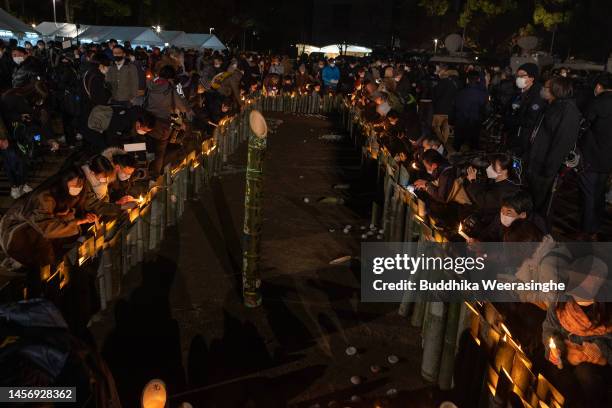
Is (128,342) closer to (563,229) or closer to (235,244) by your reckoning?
(235,244)

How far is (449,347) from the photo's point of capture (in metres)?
4.54

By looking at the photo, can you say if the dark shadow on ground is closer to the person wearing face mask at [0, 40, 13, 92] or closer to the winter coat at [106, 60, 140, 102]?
the winter coat at [106, 60, 140, 102]

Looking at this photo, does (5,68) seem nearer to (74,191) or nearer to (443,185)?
(74,191)

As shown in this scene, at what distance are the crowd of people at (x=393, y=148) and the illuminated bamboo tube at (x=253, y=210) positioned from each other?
1.34 metres

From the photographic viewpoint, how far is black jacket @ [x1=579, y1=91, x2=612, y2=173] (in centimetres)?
776

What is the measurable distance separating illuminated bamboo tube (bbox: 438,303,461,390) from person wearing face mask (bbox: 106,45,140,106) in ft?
27.3

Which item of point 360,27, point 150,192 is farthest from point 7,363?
point 360,27

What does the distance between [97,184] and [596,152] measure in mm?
6522

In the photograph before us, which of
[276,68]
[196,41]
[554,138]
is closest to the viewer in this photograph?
[554,138]

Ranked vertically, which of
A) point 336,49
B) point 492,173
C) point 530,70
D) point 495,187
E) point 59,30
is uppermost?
point 336,49

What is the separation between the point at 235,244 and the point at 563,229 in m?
5.35

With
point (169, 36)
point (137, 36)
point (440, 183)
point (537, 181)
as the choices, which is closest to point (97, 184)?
point (440, 183)

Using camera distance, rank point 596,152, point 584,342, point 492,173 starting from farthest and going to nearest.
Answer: point 596,152
point 492,173
point 584,342

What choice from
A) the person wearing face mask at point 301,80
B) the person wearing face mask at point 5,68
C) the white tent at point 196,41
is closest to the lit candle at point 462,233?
the person wearing face mask at point 5,68
